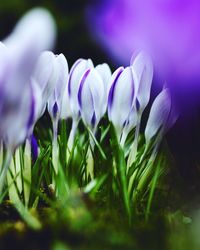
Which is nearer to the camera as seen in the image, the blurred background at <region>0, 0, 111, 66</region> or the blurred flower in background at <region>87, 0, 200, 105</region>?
the blurred flower in background at <region>87, 0, 200, 105</region>

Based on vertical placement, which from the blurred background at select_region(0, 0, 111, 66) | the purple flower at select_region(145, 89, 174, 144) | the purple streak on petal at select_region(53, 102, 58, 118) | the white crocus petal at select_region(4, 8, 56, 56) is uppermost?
the blurred background at select_region(0, 0, 111, 66)

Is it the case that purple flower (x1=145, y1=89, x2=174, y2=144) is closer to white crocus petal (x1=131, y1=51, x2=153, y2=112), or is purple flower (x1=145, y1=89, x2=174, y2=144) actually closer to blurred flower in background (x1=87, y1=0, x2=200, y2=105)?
white crocus petal (x1=131, y1=51, x2=153, y2=112)

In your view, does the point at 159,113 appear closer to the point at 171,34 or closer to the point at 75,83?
the point at 75,83

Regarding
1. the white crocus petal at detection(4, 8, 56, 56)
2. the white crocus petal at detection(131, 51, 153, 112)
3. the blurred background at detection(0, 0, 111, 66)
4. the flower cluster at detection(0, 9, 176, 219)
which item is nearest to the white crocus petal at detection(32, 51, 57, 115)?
the flower cluster at detection(0, 9, 176, 219)

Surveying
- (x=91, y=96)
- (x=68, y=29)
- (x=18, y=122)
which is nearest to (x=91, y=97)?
(x=91, y=96)

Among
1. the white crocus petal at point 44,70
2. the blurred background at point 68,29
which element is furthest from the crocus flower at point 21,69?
the blurred background at point 68,29

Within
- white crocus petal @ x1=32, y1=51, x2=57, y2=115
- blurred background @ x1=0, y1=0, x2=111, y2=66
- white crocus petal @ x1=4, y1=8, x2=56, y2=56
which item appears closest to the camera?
white crocus petal @ x1=4, y1=8, x2=56, y2=56
